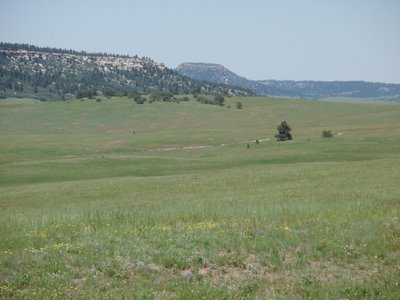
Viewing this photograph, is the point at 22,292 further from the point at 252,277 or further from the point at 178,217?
the point at 178,217

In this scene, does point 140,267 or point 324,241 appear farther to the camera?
point 324,241

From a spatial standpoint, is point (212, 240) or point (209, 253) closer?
point (209, 253)

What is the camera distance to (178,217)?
67.3 ft

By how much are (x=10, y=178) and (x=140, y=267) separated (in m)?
45.9

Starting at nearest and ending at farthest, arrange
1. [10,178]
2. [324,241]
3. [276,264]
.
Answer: [276,264], [324,241], [10,178]

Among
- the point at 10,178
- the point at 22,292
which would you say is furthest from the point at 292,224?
the point at 10,178

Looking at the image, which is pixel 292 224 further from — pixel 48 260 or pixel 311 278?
pixel 48 260

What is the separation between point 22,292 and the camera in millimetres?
11375

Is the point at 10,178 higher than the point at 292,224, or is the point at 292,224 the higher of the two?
the point at 292,224

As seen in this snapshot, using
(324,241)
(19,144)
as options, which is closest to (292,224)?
(324,241)

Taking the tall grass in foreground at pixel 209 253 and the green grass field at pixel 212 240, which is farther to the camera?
the green grass field at pixel 212 240

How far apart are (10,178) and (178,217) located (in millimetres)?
39535

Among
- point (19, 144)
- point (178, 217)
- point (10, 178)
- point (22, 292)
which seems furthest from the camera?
point (19, 144)

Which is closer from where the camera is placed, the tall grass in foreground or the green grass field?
the tall grass in foreground
